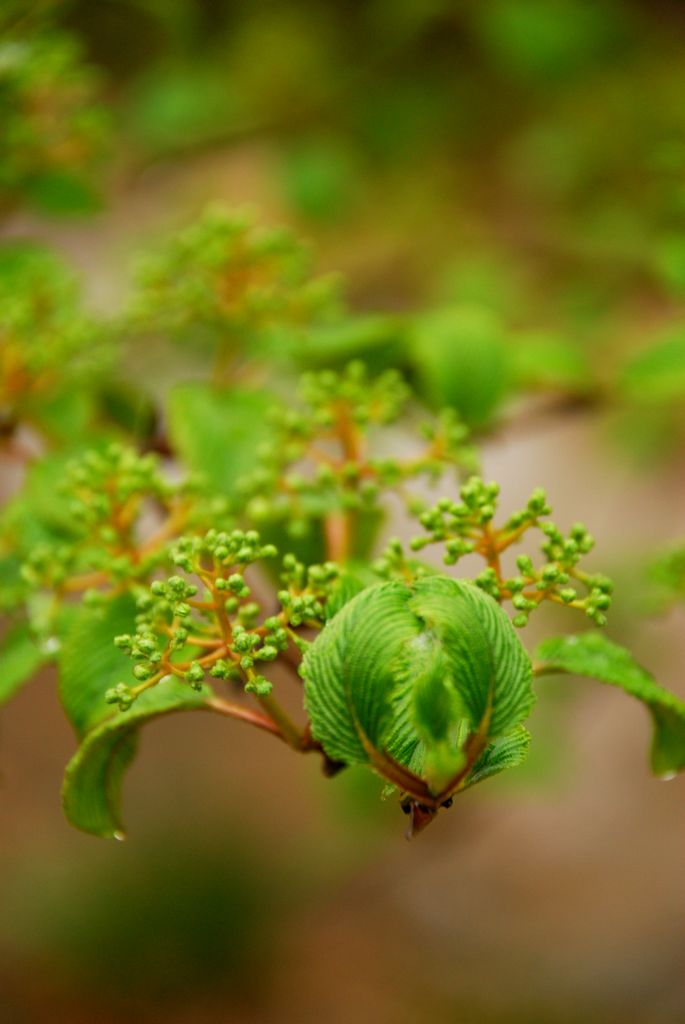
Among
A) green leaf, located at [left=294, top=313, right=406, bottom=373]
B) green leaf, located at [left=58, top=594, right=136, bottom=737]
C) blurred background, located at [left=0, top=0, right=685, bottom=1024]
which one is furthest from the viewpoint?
blurred background, located at [left=0, top=0, right=685, bottom=1024]

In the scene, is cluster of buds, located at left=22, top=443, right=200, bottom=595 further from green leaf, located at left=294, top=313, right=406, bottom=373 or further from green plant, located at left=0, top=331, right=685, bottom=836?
green leaf, located at left=294, top=313, right=406, bottom=373

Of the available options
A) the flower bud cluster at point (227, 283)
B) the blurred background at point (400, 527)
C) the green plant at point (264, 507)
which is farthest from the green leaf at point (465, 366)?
the blurred background at point (400, 527)

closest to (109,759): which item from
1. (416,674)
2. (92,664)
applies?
(92,664)

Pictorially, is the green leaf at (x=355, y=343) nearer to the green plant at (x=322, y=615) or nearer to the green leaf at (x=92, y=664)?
the green plant at (x=322, y=615)

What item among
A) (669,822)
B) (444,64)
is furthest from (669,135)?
(669,822)

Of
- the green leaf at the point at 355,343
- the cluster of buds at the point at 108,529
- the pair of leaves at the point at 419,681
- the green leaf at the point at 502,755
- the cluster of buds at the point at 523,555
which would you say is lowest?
the green leaf at the point at 502,755

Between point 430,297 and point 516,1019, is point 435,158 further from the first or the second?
point 516,1019

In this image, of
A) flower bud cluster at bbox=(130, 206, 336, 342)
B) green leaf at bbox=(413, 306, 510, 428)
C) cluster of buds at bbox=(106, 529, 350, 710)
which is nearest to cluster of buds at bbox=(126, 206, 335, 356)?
flower bud cluster at bbox=(130, 206, 336, 342)
